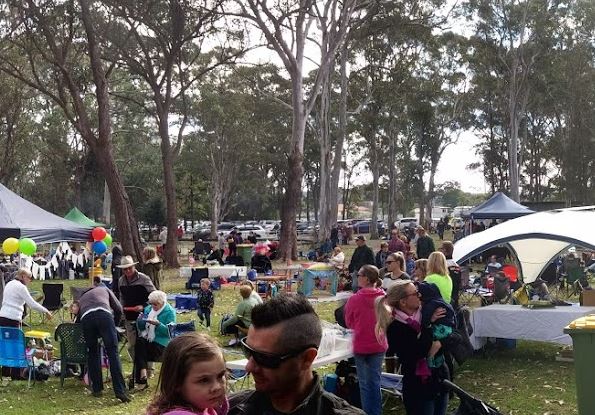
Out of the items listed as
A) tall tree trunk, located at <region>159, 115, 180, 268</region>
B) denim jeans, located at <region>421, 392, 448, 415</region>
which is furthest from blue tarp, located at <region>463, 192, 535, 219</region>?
denim jeans, located at <region>421, 392, 448, 415</region>

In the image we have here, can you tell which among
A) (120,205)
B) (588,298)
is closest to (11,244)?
(120,205)

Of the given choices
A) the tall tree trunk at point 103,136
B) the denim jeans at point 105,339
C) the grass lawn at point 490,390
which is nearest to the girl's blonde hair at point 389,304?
the grass lawn at point 490,390

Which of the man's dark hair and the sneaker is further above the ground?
the man's dark hair

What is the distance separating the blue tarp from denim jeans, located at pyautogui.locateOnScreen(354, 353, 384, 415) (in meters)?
18.5

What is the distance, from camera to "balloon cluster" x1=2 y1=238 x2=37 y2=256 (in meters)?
14.1

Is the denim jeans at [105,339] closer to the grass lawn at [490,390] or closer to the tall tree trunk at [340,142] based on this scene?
the grass lawn at [490,390]

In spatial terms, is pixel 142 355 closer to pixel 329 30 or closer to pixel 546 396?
pixel 546 396

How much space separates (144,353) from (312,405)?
6409mm

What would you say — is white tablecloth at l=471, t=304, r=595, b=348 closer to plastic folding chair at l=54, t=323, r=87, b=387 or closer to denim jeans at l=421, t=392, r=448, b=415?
denim jeans at l=421, t=392, r=448, b=415

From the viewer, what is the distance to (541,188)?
54906 mm

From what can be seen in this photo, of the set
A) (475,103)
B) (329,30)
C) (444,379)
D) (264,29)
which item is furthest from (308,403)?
(475,103)

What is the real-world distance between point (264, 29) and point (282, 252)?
24.3ft

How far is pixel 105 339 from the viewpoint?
7.39m

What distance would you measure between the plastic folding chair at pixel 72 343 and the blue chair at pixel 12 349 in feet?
1.58
